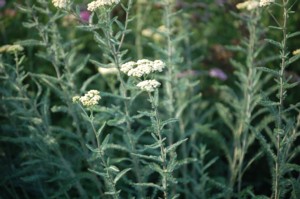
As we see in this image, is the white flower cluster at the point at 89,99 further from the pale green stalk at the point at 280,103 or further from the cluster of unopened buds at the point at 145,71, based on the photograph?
the pale green stalk at the point at 280,103

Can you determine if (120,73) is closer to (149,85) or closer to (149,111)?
(149,85)

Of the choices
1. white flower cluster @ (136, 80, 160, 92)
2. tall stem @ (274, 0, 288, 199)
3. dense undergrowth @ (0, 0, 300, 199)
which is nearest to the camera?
white flower cluster @ (136, 80, 160, 92)

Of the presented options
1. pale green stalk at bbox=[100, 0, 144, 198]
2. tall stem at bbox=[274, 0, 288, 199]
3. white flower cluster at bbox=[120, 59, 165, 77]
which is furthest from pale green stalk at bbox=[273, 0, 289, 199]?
pale green stalk at bbox=[100, 0, 144, 198]

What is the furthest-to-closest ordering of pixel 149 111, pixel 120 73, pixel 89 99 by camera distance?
pixel 149 111, pixel 120 73, pixel 89 99

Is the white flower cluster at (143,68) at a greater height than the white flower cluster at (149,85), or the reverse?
the white flower cluster at (143,68)

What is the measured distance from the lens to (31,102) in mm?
3102

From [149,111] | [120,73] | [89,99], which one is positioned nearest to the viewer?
[89,99]

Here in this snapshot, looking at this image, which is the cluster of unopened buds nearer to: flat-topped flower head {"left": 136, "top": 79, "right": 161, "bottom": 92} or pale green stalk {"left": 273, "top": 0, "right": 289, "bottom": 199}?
flat-topped flower head {"left": 136, "top": 79, "right": 161, "bottom": 92}

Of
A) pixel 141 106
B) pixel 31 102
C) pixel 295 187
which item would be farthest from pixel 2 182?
pixel 295 187

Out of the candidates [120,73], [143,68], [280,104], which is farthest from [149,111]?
[280,104]

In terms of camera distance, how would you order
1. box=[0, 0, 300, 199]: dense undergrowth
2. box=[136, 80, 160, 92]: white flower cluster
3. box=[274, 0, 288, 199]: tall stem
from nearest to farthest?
box=[136, 80, 160, 92]: white flower cluster, box=[274, 0, 288, 199]: tall stem, box=[0, 0, 300, 199]: dense undergrowth

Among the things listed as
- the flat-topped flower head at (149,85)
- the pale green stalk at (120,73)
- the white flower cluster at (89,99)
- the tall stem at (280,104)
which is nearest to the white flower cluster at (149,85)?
the flat-topped flower head at (149,85)

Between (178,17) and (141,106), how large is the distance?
1081 mm

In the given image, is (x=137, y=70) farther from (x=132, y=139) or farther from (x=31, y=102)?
(x=31, y=102)
